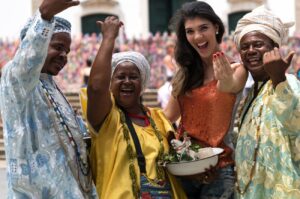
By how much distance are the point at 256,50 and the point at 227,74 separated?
0.78 ft

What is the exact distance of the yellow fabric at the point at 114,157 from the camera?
3715mm

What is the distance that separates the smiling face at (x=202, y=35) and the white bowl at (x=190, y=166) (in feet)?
2.59

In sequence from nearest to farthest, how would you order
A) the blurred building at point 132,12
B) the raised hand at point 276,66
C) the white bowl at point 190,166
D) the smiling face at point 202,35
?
the raised hand at point 276,66 → the white bowl at point 190,166 → the smiling face at point 202,35 → the blurred building at point 132,12

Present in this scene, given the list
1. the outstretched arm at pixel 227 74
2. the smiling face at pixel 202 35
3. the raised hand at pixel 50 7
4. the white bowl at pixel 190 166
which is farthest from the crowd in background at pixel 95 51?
the raised hand at pixel 50 7

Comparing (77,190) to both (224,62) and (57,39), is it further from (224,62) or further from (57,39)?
(224,62)

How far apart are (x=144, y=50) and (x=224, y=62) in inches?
577

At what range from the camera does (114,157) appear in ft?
12.3

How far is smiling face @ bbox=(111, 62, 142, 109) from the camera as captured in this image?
13.0ft

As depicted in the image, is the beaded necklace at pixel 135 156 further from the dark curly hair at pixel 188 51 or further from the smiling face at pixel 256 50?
the smiling face at pixel 256 50

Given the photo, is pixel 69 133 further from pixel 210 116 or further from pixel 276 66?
pixel 276 66

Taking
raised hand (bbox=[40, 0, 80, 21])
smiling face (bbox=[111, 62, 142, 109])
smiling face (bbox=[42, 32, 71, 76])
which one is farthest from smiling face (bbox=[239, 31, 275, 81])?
raised hand (bbox=[40, 0, 80, 21])

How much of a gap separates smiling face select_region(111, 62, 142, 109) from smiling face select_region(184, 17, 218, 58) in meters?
0.53

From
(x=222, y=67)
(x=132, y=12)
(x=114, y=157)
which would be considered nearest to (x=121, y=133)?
(x=114, y=157)

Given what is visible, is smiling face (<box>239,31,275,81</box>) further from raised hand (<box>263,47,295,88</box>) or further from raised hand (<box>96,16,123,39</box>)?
raised hand (<box>96,16,123,39</box>)
